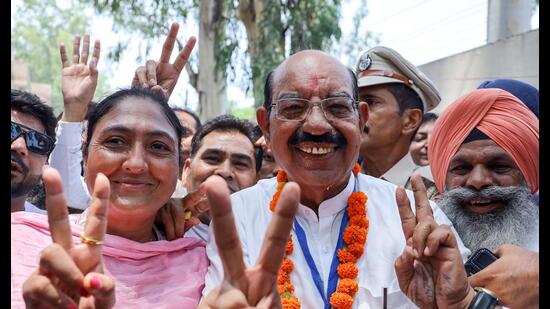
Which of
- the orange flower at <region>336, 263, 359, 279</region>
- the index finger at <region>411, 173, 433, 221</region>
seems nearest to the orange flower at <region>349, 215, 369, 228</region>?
the orange flower at <region>336, 263, 359, 279</region>

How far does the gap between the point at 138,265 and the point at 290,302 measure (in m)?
0.67

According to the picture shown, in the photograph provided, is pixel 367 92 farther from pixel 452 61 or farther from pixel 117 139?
pixel 452 61

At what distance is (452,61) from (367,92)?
3.89m

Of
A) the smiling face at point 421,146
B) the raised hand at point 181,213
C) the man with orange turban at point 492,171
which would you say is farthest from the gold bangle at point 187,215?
the smiling face at point 421,146

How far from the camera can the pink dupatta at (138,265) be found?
98.4 inches

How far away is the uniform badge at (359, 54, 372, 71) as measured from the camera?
4.49 metres

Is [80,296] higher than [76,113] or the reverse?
the reverse

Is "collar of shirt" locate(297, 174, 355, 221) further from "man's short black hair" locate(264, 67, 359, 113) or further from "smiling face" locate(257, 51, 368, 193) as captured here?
"man's short black hair" locate(264, 67, 359, 113)

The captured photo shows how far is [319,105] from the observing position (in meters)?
2.70

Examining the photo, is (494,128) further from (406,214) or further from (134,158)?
(134,158)

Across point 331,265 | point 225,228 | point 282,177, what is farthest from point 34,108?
point 225,228

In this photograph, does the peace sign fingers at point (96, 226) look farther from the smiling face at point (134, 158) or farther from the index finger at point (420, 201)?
the index finger at point (420, 201)
